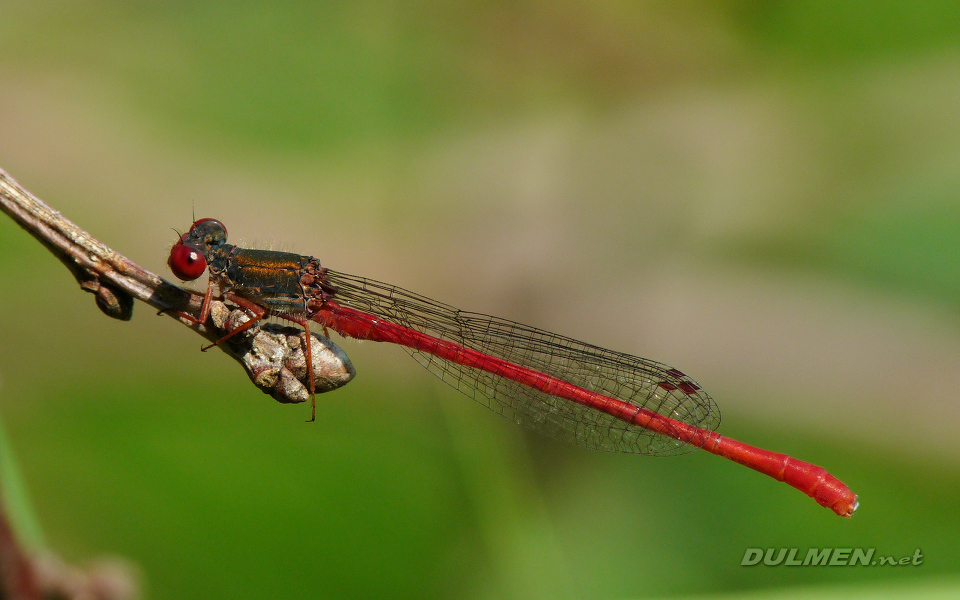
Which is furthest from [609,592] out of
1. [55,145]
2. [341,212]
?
[55,145]

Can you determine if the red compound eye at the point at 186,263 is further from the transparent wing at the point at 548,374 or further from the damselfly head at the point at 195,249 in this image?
the transparent wing at the point at 548,374

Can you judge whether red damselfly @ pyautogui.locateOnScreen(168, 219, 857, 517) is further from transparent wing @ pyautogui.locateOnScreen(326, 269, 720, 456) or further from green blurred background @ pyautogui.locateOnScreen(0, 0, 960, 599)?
green blurred background @ pyautogui.locateOnScreen(0, 0, 960, 599)

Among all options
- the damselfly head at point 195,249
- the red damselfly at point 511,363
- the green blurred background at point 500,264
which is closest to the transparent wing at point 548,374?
the red damselfly at point 511,363

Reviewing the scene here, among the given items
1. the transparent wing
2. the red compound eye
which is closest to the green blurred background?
the transparent wing

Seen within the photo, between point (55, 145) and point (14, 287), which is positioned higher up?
point (55, 145)

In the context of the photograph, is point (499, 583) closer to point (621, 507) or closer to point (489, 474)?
point (489, 474)
